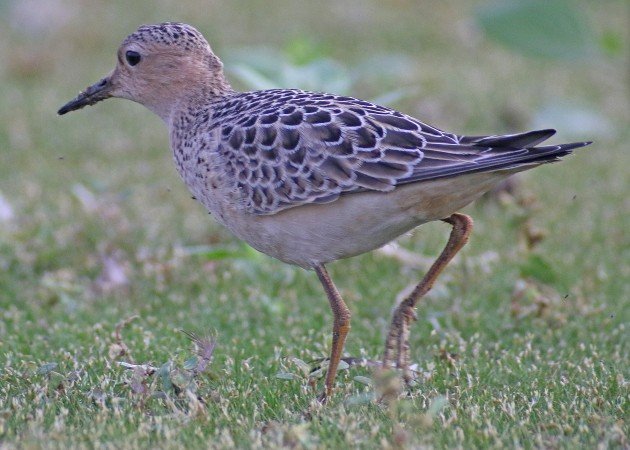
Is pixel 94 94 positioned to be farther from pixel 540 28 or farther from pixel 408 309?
pixel 540 28

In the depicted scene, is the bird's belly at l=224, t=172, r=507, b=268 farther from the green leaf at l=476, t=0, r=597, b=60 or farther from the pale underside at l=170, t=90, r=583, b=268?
the green leaf at l=476, t=0, r=597, b=60

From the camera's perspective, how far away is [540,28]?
10.9 meters

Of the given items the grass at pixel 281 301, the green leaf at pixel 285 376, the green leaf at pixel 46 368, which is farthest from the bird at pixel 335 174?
the green leaf at pixel 46 368

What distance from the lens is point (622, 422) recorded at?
15.2 ft

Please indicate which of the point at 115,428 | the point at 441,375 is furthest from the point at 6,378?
the point at 441,375

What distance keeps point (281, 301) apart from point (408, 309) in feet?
6.19

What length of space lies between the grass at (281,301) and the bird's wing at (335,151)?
94 centimetres

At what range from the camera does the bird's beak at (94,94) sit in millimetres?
6352

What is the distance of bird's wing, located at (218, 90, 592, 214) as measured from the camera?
5.03 m

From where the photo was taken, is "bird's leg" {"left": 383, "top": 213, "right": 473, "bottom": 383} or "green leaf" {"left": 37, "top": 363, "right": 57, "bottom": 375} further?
"bird's leg" {"left": 383, "top": 213, "right": 473, "bottom": 383}

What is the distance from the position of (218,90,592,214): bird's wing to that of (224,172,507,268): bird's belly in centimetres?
6

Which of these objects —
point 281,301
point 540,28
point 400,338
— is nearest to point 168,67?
point 281,301

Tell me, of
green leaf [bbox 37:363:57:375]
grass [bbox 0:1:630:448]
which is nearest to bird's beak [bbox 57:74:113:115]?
grass [bbox 0:1:630:448]

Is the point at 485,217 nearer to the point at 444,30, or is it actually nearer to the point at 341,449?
the point at 341,449
